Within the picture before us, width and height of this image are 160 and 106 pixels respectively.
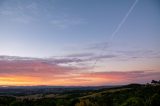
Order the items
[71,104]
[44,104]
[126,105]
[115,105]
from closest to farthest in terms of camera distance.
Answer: [126,105]
[115,105]
[71,104]
[44,104]

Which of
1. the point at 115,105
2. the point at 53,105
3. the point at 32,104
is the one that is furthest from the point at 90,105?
the point at 32,104

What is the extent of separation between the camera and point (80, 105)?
80.9 meters

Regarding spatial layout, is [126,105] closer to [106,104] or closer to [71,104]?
[106,104]

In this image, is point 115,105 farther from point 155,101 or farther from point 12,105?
point 12,105

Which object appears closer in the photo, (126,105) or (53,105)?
(126,105)

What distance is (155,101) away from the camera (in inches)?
3666

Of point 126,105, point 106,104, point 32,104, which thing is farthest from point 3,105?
point 126,105

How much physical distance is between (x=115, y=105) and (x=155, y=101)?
812 inches

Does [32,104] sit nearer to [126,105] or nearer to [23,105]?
[23,105]

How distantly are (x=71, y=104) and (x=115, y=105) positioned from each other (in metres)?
25.0

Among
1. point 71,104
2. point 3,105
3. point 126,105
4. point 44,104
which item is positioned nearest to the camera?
point 126,105

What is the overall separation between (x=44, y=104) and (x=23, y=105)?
37.0 ft

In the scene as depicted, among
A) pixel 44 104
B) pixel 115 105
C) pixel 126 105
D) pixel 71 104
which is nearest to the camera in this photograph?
pixel 126 105

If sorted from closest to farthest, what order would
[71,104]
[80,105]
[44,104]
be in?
[80,105]
[71,104]
[44,104]
